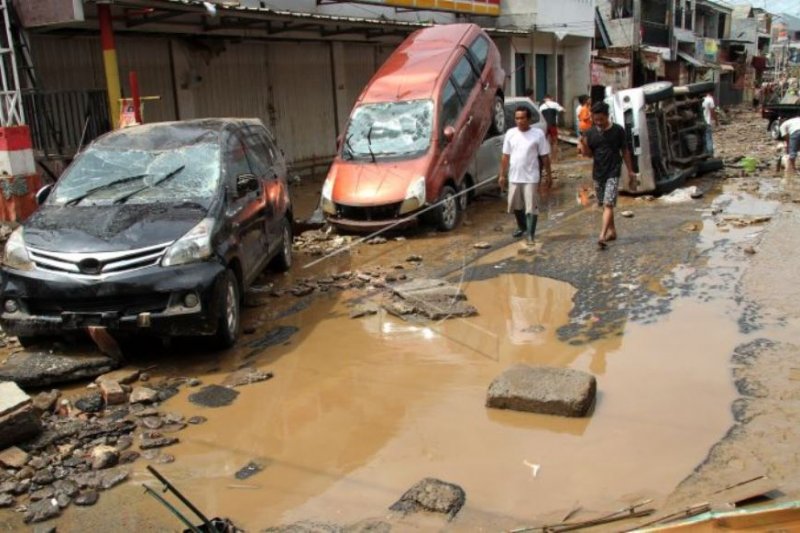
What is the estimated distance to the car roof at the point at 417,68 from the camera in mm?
11406

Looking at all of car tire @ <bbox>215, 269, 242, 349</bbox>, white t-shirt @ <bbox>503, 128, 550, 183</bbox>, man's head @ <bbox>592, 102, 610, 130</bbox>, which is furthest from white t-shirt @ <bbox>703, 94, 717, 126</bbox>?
car tire @ <bbox>215, 269, 242, 349</bbox>

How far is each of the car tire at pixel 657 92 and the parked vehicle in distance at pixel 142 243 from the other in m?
7.59

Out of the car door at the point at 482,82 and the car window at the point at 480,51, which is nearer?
the car door at the point at 482,82

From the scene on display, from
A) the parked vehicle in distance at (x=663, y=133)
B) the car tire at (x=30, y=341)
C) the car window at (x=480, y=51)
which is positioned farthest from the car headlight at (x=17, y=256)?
the car window at (x=480, y=51)

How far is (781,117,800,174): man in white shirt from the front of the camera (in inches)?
570

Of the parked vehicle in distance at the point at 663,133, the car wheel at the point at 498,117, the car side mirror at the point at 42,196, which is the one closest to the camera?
the car side mirror at the point at 42,196

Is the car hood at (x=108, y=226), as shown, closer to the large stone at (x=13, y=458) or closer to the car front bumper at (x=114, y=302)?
the car front bumper at (x=114, y=302)

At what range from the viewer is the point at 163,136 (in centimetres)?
728

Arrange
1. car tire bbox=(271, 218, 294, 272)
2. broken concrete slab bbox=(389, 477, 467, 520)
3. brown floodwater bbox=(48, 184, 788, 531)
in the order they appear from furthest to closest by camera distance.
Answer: car tire bbox=(271, 218, 294, 272), brown floodwater bbox=(48, 184, 788, 531), broken concrete slab bbox=(389, 477, 467, 520)

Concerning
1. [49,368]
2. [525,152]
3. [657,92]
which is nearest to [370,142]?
[525,152]

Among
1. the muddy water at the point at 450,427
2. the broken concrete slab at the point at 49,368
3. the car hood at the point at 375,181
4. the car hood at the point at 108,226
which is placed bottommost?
the muddy water at the point at 450,427

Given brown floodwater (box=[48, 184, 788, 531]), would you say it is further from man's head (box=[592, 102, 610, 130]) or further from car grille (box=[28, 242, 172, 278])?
man's head (box=[592, 102, 610, 130])

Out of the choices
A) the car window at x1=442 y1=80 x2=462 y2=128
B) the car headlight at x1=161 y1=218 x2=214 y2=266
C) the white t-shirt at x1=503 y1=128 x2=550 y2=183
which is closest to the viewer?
the car headlight at x1=161 y1=218 x2=214 y2=266

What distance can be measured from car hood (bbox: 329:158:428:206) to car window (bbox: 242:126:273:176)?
190 centimetres
